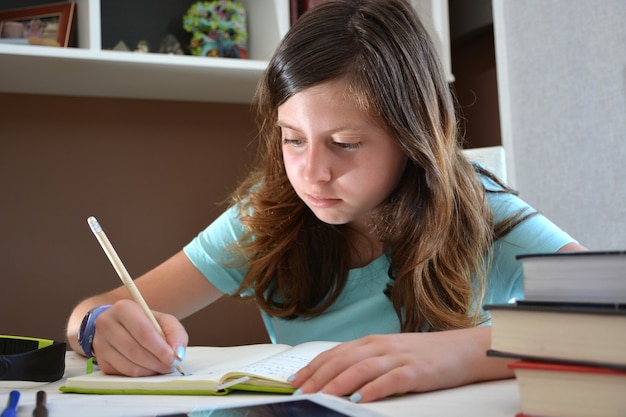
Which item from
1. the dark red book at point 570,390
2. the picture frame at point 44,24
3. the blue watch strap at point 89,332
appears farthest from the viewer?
the picture frame at point 44,24

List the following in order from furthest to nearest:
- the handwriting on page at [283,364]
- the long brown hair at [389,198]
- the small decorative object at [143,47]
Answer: the small decorative object at [143,47]
the long brown hair at [389,198]
the handwriting on page at [283,364]

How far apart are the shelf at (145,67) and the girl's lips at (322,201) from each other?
2.31 feet

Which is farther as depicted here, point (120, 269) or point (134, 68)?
point (134, 68)

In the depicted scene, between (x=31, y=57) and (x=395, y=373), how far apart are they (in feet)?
3.78

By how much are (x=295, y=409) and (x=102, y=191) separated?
4.72 ft

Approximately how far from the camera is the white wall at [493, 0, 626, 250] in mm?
1675

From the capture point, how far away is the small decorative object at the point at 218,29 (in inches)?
70.4

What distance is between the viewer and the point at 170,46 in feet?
6.02

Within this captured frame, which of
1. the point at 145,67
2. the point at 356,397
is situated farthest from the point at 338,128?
the point at 145,67

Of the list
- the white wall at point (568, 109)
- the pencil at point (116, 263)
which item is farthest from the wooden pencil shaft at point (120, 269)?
the white wall at point (568, 109)

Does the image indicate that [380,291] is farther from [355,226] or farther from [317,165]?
[317,165]

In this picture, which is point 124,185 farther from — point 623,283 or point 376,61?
point 623,283

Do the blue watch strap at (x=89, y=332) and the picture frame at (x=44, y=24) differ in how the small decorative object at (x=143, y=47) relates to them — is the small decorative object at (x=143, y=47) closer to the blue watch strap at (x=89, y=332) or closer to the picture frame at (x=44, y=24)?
the picture frame at (x=44, y=24)

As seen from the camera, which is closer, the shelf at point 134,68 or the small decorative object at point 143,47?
the shelf at point 134,68
